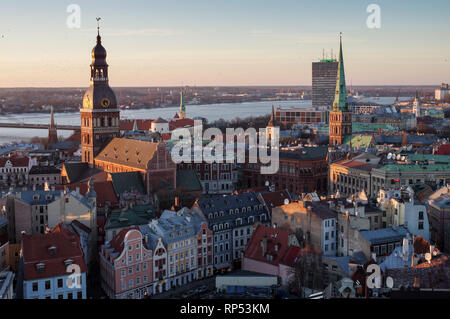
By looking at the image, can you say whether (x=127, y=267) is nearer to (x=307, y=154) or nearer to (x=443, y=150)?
(x=307, y=154)

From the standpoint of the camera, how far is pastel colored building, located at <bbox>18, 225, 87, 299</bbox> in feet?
59.0

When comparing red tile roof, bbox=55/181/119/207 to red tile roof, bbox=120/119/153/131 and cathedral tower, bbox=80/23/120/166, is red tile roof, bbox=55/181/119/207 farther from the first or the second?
red tile roof, bbox=120/119/153/131

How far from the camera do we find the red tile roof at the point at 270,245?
21.0m

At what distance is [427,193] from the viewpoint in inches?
1176

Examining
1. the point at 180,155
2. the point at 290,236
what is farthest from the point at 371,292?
the point at 180,155

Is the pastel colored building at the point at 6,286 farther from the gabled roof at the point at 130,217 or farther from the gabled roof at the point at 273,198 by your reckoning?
the gabled roof at the point at 273,198

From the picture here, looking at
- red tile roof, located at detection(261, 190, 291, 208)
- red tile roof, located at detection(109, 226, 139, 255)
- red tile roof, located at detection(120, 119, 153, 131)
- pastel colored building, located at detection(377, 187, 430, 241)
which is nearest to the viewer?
red tile roof, located at detection(109, 226, 139, 255)

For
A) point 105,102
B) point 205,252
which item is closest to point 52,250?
point 205,252

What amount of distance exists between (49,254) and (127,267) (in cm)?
300

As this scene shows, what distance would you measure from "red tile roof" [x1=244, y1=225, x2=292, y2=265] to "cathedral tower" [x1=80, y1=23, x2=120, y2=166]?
20919mm

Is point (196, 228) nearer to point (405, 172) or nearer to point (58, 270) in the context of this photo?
point (58, 270)

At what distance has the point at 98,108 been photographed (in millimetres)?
40125

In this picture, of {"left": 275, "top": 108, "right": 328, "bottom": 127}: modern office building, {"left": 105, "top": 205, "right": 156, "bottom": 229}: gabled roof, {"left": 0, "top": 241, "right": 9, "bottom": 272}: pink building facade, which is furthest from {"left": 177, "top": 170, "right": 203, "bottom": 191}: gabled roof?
{"left": 275, "top": 108, "right": 328, "bottom": 127}: modern office building
